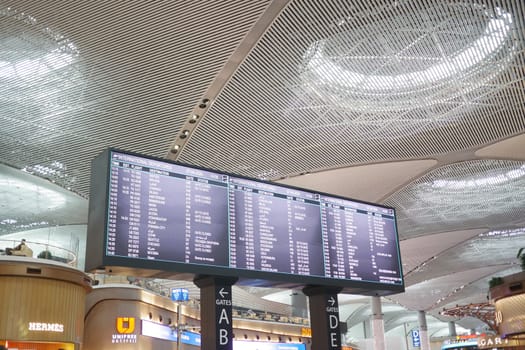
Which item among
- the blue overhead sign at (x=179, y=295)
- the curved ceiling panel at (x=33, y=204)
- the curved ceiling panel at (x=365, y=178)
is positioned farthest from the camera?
the curved ceiling panel at (x=33, y=204)

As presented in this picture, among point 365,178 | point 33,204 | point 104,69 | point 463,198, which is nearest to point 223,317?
point 104,69

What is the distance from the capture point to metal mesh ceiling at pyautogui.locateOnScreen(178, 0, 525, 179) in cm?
1223

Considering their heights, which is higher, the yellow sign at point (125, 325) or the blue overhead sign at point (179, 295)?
the blue overhead sign at point (179, 295)

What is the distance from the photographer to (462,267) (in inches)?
1513

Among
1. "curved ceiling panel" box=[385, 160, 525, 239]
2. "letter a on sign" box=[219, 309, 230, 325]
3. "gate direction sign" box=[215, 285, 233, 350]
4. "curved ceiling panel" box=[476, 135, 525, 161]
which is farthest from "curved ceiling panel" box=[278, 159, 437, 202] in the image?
"letter a on sign" box=[219, 309, 230, 325]

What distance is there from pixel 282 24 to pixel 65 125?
25.2 ft

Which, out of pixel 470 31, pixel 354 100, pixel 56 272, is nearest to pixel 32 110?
pixel 56 272

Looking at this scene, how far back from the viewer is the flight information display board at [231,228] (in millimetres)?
7121

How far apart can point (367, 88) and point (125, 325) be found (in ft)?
32.1

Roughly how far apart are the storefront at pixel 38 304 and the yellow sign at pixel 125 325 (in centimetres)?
194

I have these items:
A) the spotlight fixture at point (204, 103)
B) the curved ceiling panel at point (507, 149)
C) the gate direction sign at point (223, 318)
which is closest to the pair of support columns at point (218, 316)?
the gate direction sign at point (223, 318)

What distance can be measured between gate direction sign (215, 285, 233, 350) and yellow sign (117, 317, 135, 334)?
10547 mm

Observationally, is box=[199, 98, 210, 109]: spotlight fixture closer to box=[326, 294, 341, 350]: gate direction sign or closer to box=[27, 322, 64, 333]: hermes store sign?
box=[27, 322, 64, 333]: hermes store sign

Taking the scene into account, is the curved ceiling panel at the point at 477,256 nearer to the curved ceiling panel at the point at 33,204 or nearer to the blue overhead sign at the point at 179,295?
the blue overhead sign at the point at 179,295
